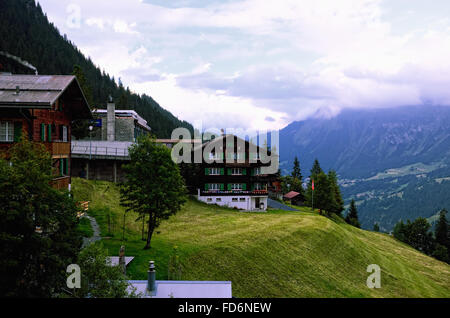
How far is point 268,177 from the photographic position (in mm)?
62812

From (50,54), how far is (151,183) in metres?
150

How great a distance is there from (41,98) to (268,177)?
141ft

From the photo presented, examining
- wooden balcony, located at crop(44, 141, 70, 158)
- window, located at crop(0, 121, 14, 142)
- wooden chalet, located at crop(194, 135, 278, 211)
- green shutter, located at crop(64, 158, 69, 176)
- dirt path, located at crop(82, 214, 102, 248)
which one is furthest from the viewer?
wooden chalet, located at crop(194, 135, 278, 211)

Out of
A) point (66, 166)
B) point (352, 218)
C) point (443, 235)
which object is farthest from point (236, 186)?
point (443, 235)

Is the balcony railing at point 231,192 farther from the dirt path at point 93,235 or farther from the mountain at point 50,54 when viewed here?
the mountain at point 50,54

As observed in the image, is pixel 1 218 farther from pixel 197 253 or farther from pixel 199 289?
pixel 197 253

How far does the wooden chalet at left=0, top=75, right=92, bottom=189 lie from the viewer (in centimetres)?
2545

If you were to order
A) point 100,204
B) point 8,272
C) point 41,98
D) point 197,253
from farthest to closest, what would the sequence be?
point 100,204, point 197,253, point 41,98, point 8,272

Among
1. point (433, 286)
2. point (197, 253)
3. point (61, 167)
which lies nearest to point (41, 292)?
point (197, 253)

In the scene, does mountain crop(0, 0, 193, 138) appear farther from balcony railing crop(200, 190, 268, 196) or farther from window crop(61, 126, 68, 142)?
window crop(61, 126, 68, 142)

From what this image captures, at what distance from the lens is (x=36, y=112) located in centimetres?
2667

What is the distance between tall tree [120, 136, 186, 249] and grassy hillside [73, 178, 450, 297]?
2.18 metres

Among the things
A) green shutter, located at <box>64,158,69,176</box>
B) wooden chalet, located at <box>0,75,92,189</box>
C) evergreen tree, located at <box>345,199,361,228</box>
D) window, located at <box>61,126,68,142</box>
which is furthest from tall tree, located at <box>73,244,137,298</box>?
evergreen tree, located at <box>345,199,361,228</box>

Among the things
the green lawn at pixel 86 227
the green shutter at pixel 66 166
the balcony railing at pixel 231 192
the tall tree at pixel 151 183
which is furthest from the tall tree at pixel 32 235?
the balcony railing at pixel 231 192
